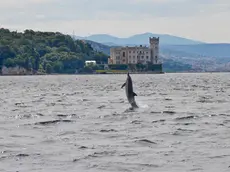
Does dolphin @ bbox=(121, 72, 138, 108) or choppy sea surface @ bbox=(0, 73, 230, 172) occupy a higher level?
dolphin @ bbox=(121, 72, 138, 108)

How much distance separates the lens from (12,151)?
24.6 metres

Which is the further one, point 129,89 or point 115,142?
point 129,89

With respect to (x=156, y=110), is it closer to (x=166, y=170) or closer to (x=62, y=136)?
(x=62, y=136)

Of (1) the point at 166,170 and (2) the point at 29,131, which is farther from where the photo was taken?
(2) the point at 29,131

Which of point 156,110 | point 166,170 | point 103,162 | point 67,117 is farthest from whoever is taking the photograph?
point 156,110

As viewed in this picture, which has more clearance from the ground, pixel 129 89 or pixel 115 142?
pixel 129 89

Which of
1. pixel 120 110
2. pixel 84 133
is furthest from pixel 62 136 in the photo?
pixel 120 110

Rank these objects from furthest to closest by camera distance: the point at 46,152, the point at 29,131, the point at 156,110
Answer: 1. the point at 156,110
2. the point at 29,131
3. the point at 46,152

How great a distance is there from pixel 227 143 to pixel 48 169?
8426mm

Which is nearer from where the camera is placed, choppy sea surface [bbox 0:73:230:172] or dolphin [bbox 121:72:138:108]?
choppy sea surface [bbox 0:73:230:172]

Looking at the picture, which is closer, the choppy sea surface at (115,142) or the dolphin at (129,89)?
the choppy sea surface at (115,142)

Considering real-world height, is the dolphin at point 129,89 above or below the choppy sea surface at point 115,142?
above

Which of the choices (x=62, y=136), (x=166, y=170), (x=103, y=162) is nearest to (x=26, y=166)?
(x=103, y=162)

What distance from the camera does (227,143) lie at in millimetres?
26125
